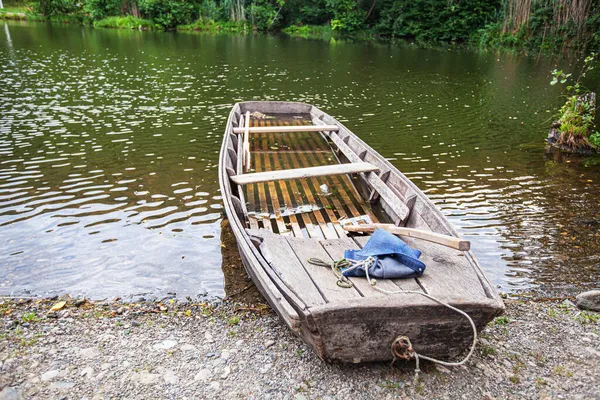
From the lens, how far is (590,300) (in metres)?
4.19

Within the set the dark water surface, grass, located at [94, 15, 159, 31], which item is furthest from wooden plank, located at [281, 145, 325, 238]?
grass, located at [94, 15, 159, 31]

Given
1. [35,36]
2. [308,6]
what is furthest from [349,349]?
[308,6]

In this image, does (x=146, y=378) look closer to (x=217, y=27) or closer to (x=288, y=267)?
(x=288, y=267)

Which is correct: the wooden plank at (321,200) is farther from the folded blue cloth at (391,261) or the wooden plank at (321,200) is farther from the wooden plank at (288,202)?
the folded blue cloth at (391,261)

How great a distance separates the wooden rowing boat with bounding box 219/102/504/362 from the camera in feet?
9.63

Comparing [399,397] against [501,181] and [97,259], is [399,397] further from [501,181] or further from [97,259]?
[501,181]

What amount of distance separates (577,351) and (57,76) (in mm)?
17275

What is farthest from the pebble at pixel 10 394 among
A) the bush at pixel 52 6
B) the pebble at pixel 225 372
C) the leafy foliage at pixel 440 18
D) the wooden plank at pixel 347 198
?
the bush at pixel 52 6

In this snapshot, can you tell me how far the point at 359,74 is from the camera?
1820 cm

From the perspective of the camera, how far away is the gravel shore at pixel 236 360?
3.12 metres

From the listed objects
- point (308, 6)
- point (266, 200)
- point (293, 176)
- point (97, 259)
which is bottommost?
point (97, 259)

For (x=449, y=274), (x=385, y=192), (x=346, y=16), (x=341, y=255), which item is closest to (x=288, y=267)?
(x=341, y=255)

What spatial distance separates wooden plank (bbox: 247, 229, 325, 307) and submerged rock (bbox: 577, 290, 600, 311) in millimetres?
2857

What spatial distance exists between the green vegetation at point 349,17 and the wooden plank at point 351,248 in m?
25.7
